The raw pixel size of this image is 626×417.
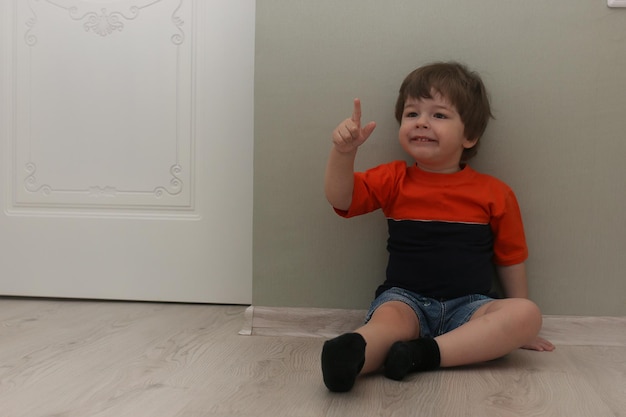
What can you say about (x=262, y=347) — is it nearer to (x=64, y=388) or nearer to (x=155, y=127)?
(x=64, y=388)

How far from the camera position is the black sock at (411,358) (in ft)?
3.57

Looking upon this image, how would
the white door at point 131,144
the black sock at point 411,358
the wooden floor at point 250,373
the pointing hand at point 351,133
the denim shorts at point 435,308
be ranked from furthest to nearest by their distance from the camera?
the white door at point 131,144
the denim shorts at point 435,308
the pointing hand at point 351,133
the black sock at point 411,358
the wooden floor at point 250,373

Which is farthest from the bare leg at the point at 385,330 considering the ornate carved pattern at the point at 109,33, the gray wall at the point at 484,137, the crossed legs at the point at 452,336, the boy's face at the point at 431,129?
the ornate carved pattern at the point at 109,33

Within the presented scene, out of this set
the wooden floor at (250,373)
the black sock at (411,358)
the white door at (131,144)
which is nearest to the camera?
the wooden floor at (250,373)

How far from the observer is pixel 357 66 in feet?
4.63

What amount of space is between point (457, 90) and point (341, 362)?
0.60 m

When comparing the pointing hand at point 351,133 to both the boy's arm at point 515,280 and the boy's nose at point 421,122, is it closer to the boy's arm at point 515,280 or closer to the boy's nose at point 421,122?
the boy's nose at point 421,122

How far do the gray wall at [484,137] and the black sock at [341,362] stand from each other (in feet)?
1.42

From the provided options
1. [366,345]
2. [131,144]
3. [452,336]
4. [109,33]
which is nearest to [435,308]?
[452,336]

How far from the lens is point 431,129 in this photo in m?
1.31

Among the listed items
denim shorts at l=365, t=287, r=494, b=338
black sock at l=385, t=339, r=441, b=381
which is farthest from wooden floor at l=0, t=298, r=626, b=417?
denim shorts at l=365, t=287, r=494, b=338

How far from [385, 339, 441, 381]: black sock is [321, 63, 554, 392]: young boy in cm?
9

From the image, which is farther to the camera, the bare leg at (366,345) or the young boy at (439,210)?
the young boy at (439,210)

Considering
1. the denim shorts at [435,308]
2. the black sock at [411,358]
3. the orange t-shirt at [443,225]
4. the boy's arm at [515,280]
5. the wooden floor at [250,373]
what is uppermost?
the orange t-shirt at [443,225]
